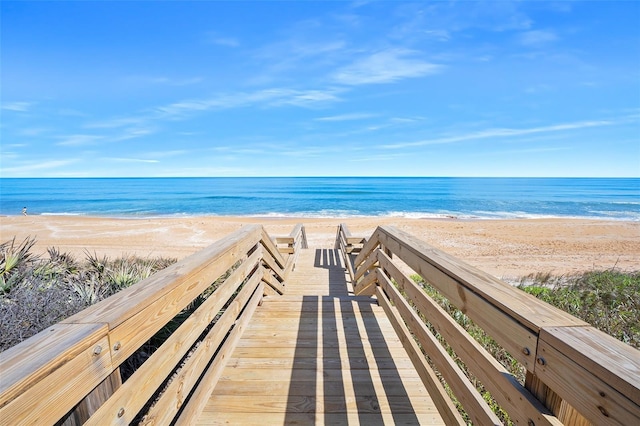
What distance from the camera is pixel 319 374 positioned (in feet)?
8.19

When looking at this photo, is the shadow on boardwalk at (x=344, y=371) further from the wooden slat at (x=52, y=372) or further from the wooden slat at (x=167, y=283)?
the wooden slat at (x=52, y=372)

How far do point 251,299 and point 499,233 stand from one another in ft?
58.6

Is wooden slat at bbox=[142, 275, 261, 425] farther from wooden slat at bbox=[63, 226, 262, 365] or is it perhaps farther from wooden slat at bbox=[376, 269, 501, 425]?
wooden slat at bbox=[376, 269, 501, 425]

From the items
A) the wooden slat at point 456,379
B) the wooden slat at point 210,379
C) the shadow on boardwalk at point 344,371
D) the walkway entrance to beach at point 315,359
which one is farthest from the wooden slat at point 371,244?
the wooden slat at point 210,379

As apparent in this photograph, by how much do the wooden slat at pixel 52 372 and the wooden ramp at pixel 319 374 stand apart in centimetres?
131

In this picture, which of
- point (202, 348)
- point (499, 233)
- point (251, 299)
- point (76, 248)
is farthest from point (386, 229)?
point (499, 233)

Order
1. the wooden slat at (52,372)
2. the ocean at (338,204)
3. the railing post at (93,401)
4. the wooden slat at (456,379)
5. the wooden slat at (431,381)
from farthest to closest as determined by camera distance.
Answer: the ocean at (338,204)
the wooden slat at (431,381)
the wooden slat at (456,379)
the railing post at (93,401)
the wooden slat at (52,372)

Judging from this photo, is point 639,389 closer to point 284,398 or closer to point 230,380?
point 284,398

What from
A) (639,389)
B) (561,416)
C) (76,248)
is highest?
(639,389)

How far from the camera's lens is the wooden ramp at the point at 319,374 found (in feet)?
6.84

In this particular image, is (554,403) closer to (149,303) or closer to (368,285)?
(149,303)

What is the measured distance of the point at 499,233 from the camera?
57.9 feet

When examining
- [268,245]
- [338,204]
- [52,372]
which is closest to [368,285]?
[268,245]

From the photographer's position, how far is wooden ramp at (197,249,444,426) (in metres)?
2.09
